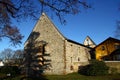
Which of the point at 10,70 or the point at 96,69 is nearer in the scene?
the point at 96,69

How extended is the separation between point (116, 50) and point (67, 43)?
17584 mm

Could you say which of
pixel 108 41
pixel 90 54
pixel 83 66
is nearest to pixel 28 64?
pixel 83 66

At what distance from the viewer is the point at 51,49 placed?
1754 inches

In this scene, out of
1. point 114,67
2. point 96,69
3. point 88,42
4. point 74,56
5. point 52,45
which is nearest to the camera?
point 96,69

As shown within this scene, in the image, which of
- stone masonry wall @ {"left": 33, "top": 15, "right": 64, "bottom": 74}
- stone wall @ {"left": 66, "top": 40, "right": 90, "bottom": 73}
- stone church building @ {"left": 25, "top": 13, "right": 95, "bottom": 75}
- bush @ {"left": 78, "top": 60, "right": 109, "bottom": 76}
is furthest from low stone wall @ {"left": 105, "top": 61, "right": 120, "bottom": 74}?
stone masonry wall @ {"left": 33, "top": 15, "right": 64, "bottom": 74}

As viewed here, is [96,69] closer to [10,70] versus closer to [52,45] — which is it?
[52,45]

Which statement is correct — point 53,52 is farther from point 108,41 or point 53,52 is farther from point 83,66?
point 108,41

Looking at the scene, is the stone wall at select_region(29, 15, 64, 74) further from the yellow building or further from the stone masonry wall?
the yellow building

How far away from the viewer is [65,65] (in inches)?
1676

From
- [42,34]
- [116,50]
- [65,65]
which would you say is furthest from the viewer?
[116,50]

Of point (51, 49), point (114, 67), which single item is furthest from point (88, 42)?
point (114, 67)

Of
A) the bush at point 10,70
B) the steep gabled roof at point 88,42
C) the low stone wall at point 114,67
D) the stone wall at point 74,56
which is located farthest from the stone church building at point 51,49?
the steep gabled roof at point 88,42

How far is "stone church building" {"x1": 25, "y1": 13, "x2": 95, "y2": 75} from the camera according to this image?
4319 cm

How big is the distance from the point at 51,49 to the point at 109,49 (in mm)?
19792
